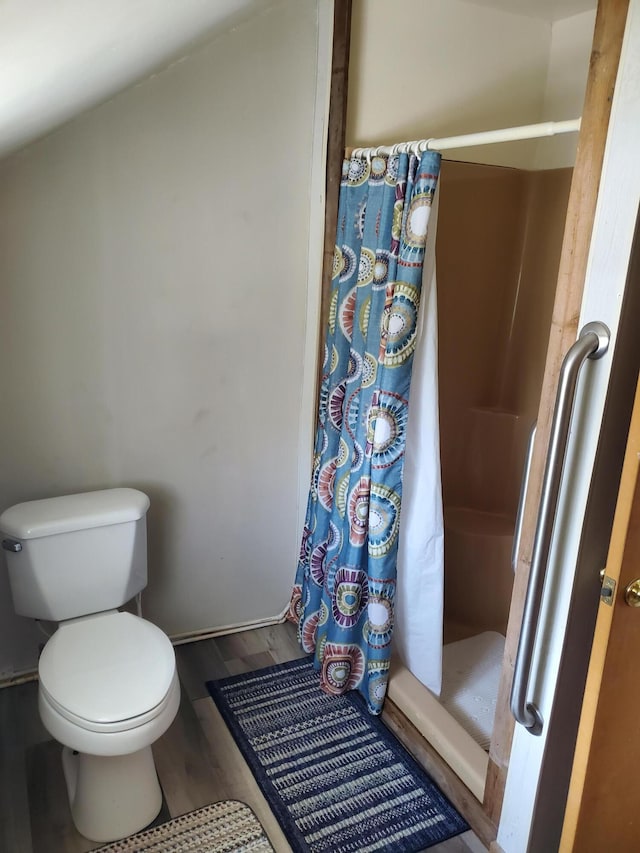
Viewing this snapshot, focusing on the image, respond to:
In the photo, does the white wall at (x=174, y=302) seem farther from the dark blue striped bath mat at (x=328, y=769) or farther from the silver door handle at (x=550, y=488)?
the silver door handle at (x=550, y=488)

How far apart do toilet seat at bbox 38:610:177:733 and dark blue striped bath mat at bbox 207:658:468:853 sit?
0.47 meters

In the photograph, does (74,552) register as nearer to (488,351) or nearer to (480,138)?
(480,138)

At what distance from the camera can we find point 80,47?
3.10ft

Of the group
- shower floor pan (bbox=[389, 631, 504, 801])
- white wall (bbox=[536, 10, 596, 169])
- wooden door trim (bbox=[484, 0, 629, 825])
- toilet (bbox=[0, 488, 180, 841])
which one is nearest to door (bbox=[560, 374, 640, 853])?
wooden door trim (bbox=[484, 0, 629, 825])

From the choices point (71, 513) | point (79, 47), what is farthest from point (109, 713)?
point (79, 47)

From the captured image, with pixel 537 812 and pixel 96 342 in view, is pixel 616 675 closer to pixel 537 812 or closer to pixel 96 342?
pixel 537 812

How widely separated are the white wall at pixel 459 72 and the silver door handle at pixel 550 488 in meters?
1.22

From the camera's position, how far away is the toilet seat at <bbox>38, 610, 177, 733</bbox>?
60.6 inches

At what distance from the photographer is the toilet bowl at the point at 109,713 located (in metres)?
1.53

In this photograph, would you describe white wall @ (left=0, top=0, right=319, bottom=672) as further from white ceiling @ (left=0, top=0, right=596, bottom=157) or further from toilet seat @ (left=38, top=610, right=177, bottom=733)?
toilet seat @ (left=38, top=610, right=177, bottom=733)

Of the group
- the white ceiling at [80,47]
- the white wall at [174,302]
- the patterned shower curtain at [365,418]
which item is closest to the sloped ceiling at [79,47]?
the white ceiling at [80,47]

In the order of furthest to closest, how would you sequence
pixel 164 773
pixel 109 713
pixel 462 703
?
pixel 462 703 → pixel 164 773 → pixel 109 713

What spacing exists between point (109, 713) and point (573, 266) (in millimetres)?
1422

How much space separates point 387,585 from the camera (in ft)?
6.57
